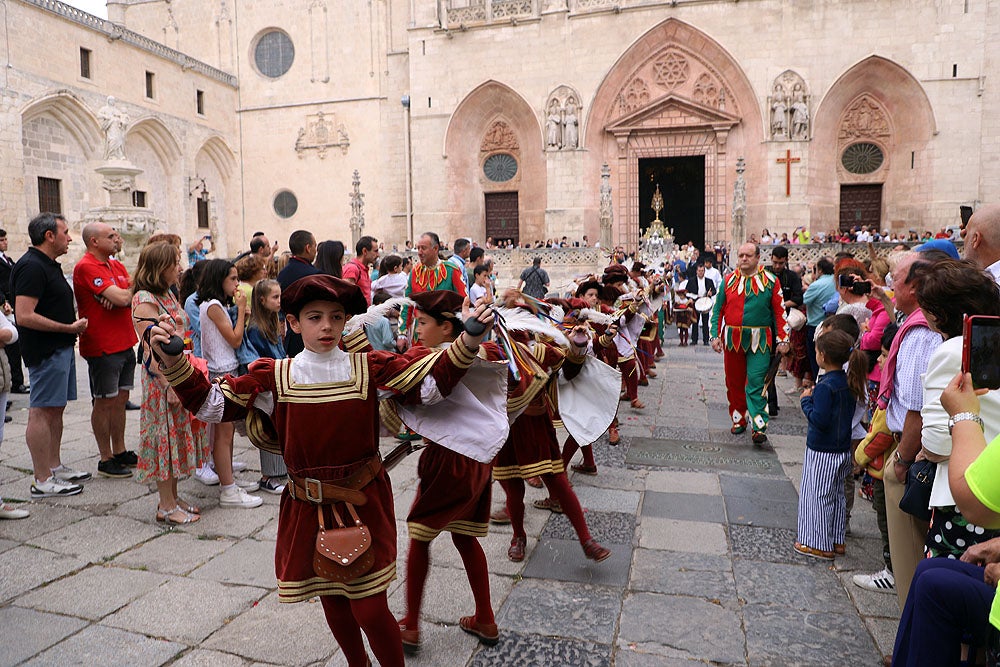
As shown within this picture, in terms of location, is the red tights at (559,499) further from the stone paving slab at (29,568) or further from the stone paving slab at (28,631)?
the stone paving slab at (29,568)

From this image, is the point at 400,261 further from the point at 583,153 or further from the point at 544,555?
the point at 583,153

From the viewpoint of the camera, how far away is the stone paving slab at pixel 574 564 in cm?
383

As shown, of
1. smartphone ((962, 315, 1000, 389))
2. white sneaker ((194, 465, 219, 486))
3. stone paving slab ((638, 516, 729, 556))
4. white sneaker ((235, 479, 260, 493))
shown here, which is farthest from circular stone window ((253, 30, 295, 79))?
smartphone ((962, 315, 1000, 389))

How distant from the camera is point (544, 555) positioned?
4.13m

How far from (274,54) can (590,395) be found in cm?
2982

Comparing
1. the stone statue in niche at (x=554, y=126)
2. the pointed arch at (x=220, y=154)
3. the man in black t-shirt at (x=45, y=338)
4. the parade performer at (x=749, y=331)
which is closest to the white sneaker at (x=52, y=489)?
the man in black t-shirt at (x=45, y=338)

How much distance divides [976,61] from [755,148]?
6704 millimetres

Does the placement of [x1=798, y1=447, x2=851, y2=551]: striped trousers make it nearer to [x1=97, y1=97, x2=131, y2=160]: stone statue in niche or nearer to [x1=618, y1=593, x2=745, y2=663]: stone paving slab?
[x1=618, y1=593, x2=745, y2=663]: stone paving slab

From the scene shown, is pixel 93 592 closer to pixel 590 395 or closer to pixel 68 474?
pixel 68 474

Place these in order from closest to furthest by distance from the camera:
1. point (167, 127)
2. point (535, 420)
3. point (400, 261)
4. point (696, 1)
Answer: point (535, 420)
point (400, 261)
point (696, 1)
point (167, 127)

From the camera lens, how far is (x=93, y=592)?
3.67 meters

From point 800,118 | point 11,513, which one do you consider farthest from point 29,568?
point 800,118

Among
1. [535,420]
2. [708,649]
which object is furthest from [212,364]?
[708,649]

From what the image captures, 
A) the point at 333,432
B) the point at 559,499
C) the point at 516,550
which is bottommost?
the point at 516,550
